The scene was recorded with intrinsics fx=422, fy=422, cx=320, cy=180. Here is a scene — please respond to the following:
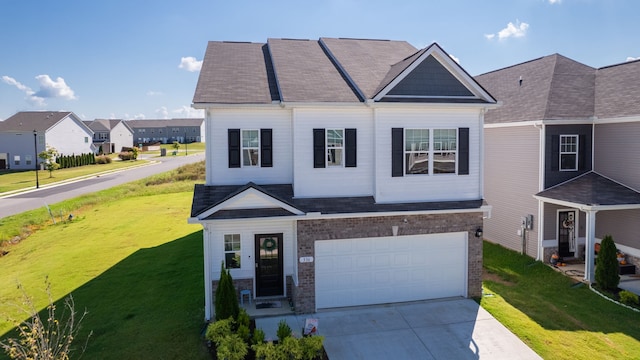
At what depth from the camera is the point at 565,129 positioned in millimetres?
17984

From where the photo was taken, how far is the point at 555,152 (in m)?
17.9

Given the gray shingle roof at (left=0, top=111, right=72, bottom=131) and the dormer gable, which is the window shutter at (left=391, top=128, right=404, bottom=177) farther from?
the gray shingle roof at (left=0, top=111, right=72, bottom=131)

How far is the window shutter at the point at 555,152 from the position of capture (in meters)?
17.9

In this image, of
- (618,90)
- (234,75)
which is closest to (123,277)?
(234,75)

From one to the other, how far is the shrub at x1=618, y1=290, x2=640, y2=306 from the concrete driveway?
486 centimetres

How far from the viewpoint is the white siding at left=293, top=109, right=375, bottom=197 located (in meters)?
13.2

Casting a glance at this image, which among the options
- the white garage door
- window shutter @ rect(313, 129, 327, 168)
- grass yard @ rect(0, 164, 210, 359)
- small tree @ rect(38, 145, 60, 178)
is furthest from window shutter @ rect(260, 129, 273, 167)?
small tree @ rect(38, 145, 60, 178)

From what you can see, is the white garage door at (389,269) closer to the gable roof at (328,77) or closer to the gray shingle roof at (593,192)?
the gable roof at (328,77)

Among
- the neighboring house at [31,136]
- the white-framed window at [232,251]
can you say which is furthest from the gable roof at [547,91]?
the neighboring house at [31,136]

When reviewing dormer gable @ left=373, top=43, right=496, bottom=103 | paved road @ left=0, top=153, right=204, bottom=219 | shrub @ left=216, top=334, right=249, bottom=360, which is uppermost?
dormer gable @ left=373, top=43, right=496, bottom=103

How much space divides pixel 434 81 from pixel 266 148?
234 inches

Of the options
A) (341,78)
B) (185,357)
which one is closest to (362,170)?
(341,78)

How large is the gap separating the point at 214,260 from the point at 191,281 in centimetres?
339

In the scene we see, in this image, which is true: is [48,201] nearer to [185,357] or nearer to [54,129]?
[185,357]
